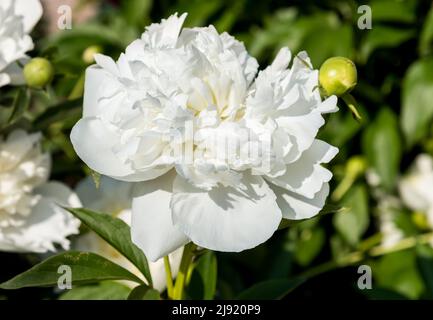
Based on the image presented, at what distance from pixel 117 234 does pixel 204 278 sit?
5.0 inches

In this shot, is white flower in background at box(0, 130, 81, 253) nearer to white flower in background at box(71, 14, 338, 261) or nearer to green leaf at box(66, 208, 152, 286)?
green leaf at box(66, 208, 152, 286)

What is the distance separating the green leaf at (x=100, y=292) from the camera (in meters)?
0.78

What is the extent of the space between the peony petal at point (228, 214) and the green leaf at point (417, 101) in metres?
0.79

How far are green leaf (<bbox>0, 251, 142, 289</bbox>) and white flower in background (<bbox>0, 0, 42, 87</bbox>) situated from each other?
0.68ft

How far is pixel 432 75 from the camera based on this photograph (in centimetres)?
135

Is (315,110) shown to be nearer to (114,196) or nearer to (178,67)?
(178,67)

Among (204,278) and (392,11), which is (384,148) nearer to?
(392,11)

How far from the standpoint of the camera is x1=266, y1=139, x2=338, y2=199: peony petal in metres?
0.62

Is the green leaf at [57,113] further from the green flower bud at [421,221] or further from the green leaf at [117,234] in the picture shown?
the green flower bud at [421,221]

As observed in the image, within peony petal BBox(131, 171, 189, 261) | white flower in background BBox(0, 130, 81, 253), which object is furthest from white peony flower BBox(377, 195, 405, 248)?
peony petal BBox(131, 171, 189, 261)

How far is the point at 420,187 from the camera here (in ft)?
4.72

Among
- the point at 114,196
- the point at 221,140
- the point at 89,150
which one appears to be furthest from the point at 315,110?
the point at 114,196

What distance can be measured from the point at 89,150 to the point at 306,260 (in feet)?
2.70

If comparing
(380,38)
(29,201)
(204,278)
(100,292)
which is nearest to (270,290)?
(204,278)
